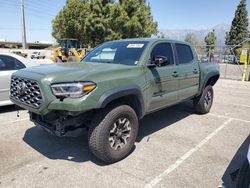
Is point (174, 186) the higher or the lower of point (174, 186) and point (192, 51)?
the lower

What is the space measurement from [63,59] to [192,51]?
16114 millimetres

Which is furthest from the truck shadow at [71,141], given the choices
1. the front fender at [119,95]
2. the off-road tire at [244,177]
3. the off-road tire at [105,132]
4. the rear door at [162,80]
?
the off-road tire at [244,177]

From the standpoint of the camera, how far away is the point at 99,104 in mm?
3254

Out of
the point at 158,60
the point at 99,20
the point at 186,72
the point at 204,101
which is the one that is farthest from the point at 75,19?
the point at 158,60

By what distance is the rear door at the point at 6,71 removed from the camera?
6.05 m

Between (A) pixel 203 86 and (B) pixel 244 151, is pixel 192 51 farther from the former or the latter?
(B) pixel 244 151

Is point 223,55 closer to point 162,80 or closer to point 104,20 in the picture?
point 104,20

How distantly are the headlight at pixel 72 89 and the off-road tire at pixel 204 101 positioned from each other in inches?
153

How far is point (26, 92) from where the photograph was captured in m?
3.58

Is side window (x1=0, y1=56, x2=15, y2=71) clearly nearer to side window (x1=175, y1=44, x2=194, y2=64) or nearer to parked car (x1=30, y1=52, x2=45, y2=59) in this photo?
side window (x1=175, y1=44, x2=194, y2=64)

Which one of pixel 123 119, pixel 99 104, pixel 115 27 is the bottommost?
pixel 123 119

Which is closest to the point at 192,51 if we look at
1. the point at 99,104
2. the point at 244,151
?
the point at 244,151

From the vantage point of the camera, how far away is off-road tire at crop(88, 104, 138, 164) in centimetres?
341

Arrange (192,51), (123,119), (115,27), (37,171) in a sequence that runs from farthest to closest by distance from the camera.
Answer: (115,27) → (192,51) → (123,119) → (37,171)
